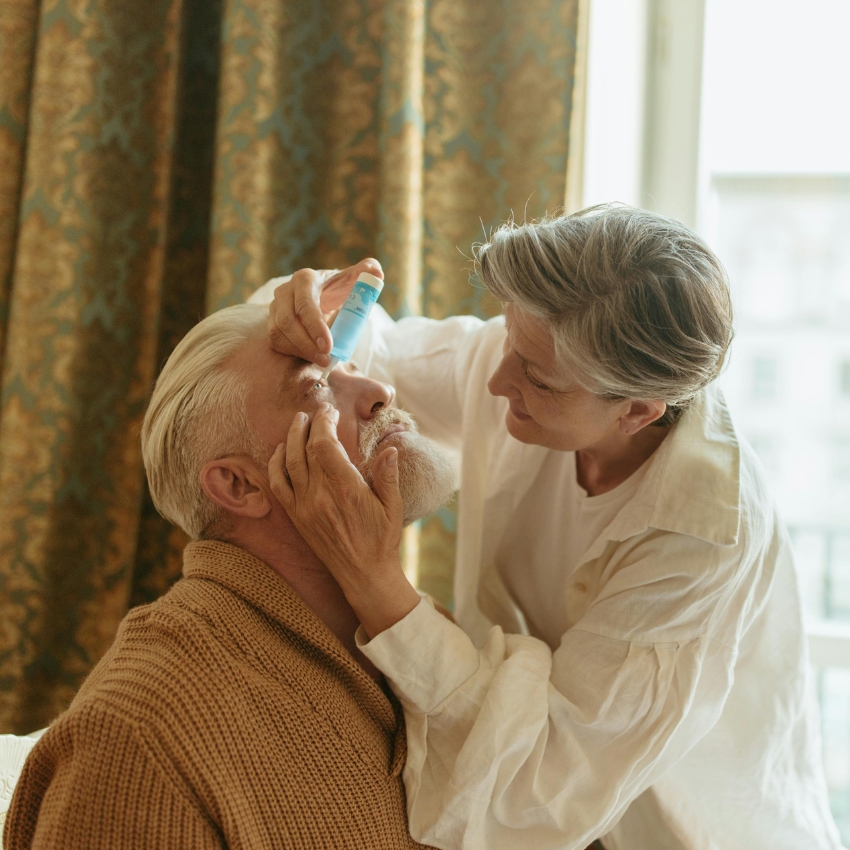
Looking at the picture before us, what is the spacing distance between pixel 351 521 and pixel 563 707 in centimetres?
41

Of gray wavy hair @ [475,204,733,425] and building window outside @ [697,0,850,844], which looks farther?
building window outside @ [697,0,850,844]

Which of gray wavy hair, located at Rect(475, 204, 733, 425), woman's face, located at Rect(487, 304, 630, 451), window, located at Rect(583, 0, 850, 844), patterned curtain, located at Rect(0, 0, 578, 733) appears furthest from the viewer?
window, located at Rect(583, 0, 850, 844)

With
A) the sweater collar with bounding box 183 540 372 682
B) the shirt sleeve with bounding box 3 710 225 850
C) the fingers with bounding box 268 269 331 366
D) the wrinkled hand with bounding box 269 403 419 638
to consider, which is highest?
the fingers with bounding box 268 269 331 366

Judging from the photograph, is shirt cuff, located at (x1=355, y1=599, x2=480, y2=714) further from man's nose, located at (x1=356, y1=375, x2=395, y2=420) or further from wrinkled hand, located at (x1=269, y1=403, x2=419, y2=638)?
man's nose, located at (x1=356, y1=375, x2=395, y2=420)

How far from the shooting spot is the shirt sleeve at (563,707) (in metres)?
1.05

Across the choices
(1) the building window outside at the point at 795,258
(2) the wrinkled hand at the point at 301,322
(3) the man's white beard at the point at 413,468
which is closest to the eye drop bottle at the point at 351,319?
(2) the wrinkled hand at the point at 301,322

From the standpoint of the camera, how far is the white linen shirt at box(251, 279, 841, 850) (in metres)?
1.06

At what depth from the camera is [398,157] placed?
168 centimetres

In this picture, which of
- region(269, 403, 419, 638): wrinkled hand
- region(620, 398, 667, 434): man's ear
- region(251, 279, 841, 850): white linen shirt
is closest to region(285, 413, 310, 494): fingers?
region(269, 403, 419, 638): wrinkled hand

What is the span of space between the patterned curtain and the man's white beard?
22.1 inches

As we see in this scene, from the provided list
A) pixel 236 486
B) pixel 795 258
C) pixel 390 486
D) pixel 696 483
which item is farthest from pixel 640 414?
pixel 795 258

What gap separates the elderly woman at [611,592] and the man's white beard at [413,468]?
7cm

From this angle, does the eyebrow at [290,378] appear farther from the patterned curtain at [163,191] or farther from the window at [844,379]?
the window at [844,379]

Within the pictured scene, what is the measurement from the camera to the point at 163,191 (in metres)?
1.81
